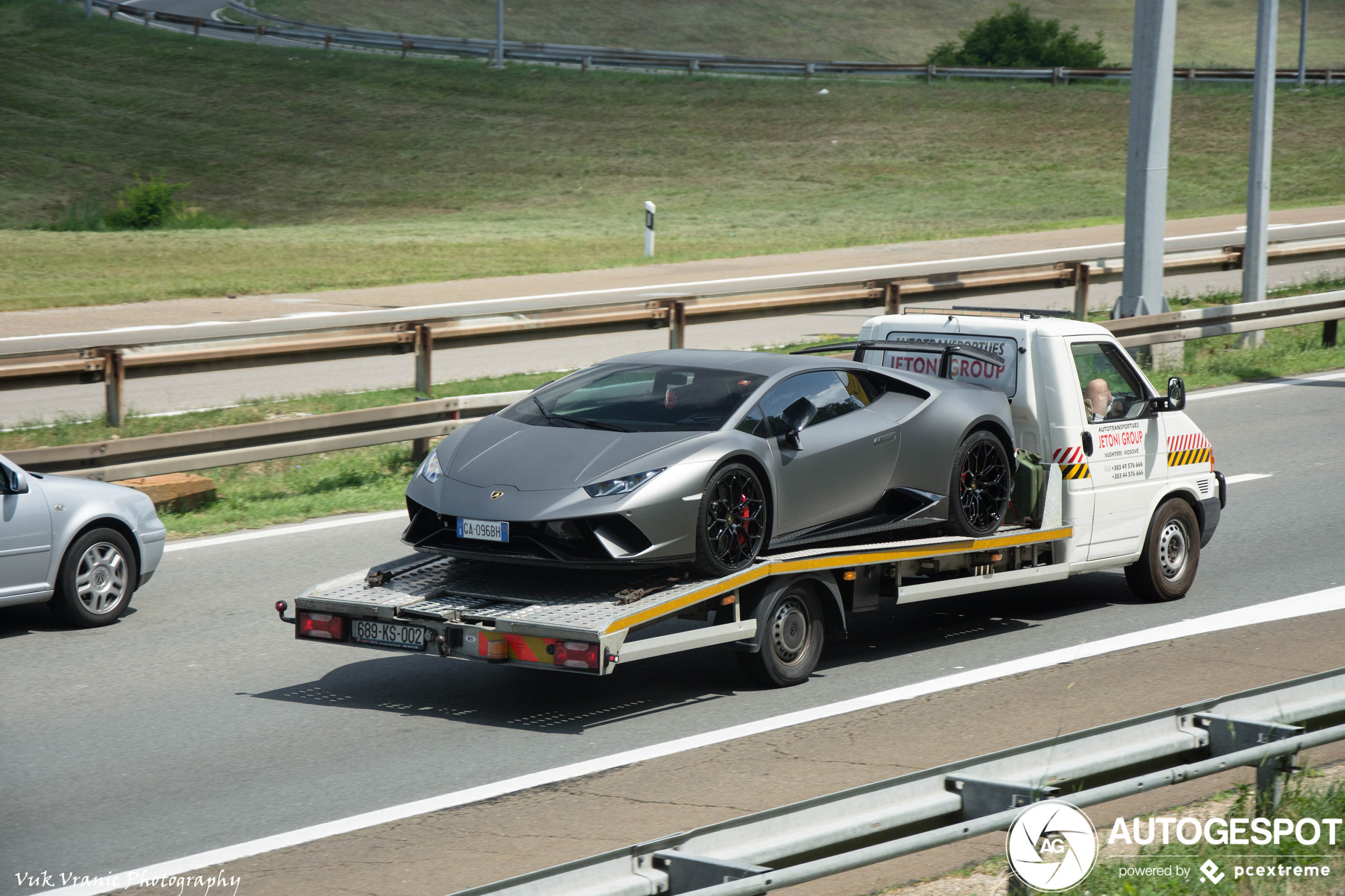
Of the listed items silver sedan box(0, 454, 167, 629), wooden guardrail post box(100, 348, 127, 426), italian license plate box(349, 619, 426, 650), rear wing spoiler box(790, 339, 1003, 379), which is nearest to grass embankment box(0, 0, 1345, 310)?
wooden guardrail post box(100, 348, 127, 426)

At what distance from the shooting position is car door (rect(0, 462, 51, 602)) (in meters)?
8.82

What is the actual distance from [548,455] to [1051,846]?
13.3ft

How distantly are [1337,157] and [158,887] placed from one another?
48.5 m

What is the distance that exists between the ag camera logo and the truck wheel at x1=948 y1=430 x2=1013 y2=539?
14.9 ft

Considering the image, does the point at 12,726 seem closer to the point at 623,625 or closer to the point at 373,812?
the point at 373,812

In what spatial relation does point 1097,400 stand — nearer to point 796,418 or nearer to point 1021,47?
point 796,418

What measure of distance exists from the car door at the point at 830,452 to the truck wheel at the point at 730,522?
20 cm

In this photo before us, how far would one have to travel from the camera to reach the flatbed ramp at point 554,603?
7207 millimetres

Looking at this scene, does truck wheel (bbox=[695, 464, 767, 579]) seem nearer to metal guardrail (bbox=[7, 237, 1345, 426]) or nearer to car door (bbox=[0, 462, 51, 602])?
car door (bbox=[0, 462, 51, 602])

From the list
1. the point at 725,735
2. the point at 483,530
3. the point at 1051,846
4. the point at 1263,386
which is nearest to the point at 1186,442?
the point at 725,735

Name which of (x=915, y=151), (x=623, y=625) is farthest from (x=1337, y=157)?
(x=623, y=625)

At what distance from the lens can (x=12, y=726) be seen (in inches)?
293

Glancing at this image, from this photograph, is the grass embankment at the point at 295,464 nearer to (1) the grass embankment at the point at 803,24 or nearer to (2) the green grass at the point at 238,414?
(2) the green grass at the point at 238,414

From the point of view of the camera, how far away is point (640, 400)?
8492 millimetres
